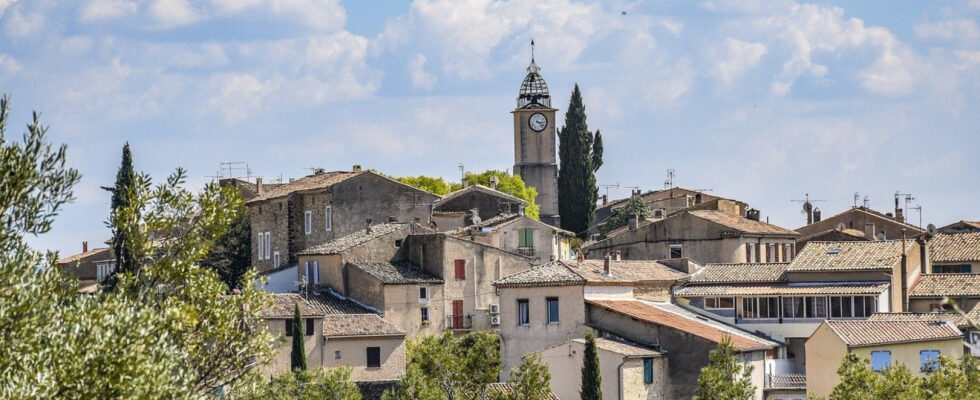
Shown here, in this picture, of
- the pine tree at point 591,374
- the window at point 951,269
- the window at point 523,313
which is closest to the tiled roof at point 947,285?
the window at point 951,269

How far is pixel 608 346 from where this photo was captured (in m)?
52.4

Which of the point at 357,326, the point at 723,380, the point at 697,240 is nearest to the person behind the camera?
the point at 723,380

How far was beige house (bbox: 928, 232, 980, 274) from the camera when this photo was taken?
69875 millimetres

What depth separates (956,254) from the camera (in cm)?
7094

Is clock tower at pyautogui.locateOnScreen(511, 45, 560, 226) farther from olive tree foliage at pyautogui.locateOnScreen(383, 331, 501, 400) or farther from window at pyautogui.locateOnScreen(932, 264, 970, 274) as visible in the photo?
olive tree foliage at pyautogui.locateOnScreen(383, 331, 501, 400)

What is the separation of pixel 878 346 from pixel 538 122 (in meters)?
53.4

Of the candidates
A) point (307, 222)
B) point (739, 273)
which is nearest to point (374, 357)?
point (739, 273)

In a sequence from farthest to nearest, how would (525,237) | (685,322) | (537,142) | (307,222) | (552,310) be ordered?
(537,142) → (307,222) → (525,237) → (552,310) → (685,322)

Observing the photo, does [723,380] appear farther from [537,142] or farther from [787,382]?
[537,142]

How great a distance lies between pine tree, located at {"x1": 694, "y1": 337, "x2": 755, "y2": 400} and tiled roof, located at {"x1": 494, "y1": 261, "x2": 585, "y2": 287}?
28.2ft

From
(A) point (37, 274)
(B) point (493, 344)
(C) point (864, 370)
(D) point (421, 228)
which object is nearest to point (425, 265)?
(D) point (421, 228)

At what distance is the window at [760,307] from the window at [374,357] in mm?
12971

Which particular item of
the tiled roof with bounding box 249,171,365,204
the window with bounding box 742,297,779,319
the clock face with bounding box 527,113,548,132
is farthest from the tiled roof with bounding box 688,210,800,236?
the clock face with bounding box 527,113,548,132

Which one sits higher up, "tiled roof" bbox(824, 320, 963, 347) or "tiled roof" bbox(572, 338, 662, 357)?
A: "tiled roof" bbox(824, 320, 963, 347)
